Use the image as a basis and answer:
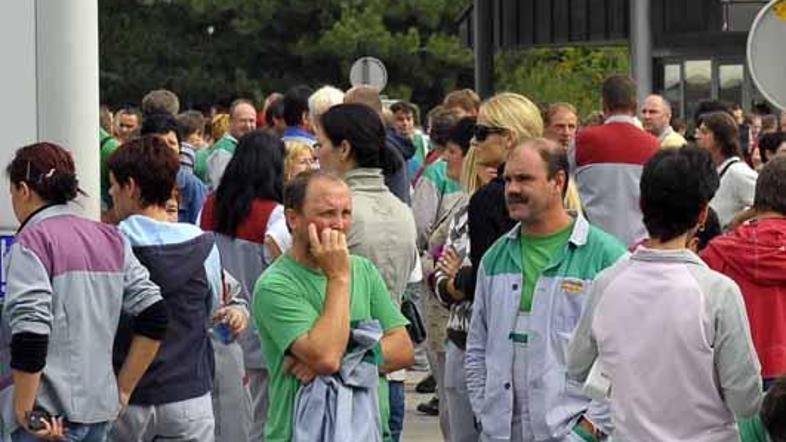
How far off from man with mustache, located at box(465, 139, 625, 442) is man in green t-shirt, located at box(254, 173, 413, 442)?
44 cm

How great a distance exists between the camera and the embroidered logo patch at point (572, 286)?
7125mm

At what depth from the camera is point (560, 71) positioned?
149ft

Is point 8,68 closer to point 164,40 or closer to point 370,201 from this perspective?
point 370,201

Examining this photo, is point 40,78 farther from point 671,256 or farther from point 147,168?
point 671,256

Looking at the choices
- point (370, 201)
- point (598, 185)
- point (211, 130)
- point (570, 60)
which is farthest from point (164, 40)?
point (370, 201)

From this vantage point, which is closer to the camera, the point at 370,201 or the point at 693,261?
the point at 693,261

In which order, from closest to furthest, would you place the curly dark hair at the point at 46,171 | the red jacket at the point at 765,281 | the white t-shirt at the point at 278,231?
the curly dark hair at the point at 46,171
the red jacket at the point at 765,281
the white t-shirt at the point at 278,231

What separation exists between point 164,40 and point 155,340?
157 ft

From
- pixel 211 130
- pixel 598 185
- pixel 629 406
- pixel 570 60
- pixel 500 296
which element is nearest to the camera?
pixel 629 406

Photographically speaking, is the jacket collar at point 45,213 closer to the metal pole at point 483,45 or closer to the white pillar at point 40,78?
the white pillar at point 40,78

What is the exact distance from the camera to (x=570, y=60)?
150ft

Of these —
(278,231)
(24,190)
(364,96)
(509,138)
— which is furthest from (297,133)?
(24,190)

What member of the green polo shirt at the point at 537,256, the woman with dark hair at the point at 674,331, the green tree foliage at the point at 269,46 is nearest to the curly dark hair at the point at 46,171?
the green polo shirt at the point at 537,256

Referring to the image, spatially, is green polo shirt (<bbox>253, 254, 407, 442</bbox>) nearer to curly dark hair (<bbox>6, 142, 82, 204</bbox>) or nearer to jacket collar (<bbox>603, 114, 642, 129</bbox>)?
curly dark hair (<bbox>6, 142, 82, 204</bbox>)
